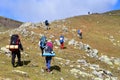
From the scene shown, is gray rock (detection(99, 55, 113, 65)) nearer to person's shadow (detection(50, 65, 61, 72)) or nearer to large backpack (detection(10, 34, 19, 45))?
person's shadow (detection(50, 65, 61, 72))

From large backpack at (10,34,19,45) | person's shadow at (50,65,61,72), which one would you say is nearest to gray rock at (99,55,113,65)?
person's shadow at (50,65,61,72)

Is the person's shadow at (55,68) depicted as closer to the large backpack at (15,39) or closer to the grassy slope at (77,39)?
the grassy slope at (77,39)

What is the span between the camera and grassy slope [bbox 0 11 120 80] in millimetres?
27359

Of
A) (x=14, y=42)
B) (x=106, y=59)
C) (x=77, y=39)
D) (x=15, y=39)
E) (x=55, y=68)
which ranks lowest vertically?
(x=55, y=68)

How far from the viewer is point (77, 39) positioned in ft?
182

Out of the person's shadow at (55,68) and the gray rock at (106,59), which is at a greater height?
the gray rock at (106,59)

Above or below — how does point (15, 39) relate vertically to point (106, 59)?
above

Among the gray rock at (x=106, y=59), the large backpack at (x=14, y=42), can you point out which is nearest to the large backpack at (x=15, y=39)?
the large backpack at (x=14, y=42)

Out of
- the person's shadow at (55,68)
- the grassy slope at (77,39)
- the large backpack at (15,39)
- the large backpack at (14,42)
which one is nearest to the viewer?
the large backpack at (14,42)

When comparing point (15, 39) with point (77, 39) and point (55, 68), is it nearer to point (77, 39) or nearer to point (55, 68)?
point (55, 68)

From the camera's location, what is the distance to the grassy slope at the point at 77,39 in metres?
27.4

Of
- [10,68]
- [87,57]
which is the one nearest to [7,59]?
[10,68]

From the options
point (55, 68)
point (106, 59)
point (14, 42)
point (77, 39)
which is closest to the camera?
point (14, 42)

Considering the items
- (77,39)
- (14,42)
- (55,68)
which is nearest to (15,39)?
(14,42)
